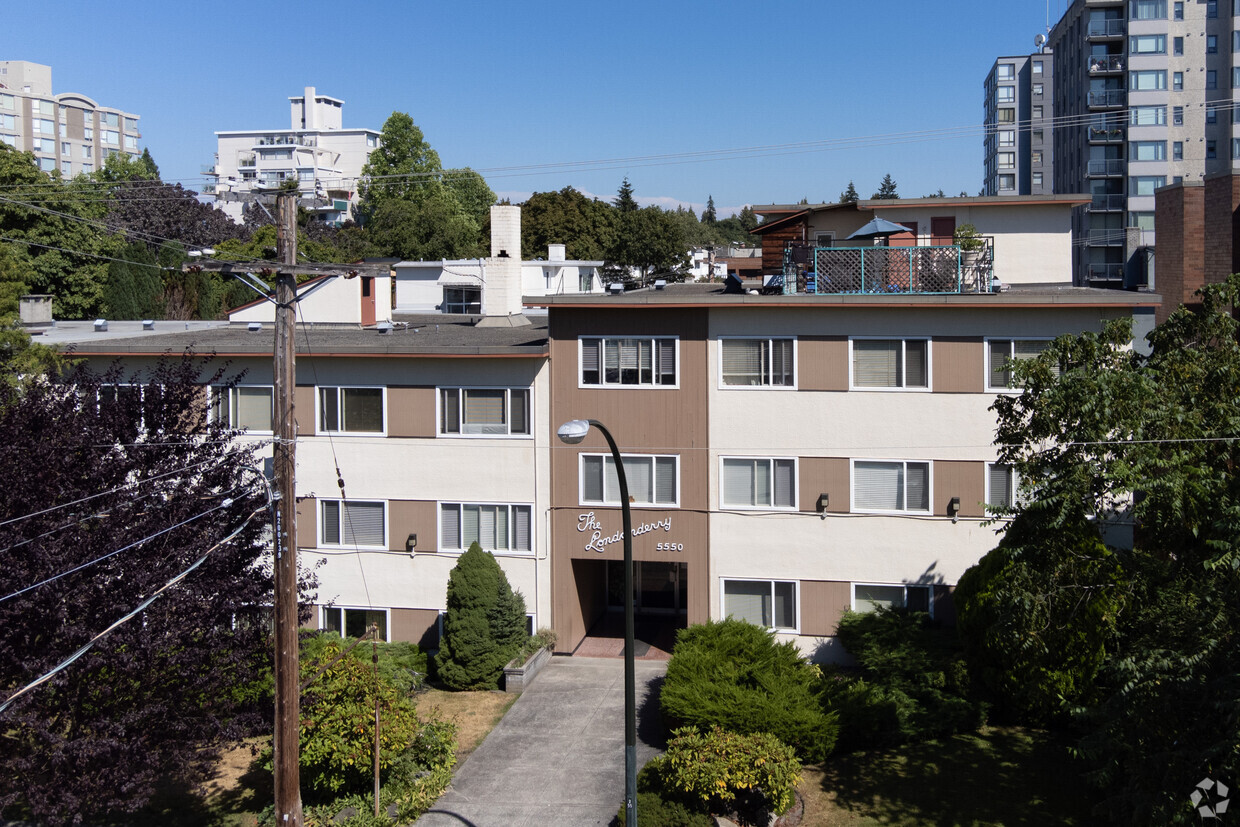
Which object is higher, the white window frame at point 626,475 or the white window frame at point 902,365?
the white window frame at point 902,365

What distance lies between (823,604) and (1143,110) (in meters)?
62.4

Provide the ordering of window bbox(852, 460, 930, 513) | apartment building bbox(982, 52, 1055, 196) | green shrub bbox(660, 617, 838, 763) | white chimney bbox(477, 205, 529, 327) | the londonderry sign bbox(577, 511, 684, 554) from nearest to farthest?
green shrub bbox(660, 617, 838, 763)
window bbox(852, 460, 930, 513)
the londonderry sign bbox(577, 511, 684, 554)
white chimney bbox(477, 205, 529, 327)
apartment building bbox(982, 52, 1055, 196)

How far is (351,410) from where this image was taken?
28.0 meters

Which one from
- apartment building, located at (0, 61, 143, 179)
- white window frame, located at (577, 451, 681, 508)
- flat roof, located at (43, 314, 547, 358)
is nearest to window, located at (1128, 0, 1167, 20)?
flat roof, located at (43, 314, 547, 358)

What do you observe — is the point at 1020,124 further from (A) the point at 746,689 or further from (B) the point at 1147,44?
(A) the point at 746,689

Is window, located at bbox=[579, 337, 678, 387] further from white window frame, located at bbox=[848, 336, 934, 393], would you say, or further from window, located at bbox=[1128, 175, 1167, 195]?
window, located at bbox=[1128, 175, 1167, 195]

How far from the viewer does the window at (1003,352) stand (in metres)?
25.0

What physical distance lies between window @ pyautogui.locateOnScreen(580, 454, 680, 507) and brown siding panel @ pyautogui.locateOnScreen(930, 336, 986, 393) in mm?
6643

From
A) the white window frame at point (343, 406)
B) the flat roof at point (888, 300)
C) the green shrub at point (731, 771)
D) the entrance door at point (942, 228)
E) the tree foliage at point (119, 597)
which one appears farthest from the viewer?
the entrance door at point (942, 228)

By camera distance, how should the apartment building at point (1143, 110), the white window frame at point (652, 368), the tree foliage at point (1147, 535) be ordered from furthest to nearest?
the apartment building at point (1143, 110) → the white window frame at point (652, 368) → the tree foliage at point (1147, 535)

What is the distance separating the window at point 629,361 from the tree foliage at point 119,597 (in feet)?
33.6

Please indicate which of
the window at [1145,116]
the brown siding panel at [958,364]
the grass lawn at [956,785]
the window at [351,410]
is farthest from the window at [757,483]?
the window at [1145,116]

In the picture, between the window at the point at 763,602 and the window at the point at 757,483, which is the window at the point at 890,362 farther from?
the window at the point at 763,602

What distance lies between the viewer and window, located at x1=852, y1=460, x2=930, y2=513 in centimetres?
2573
